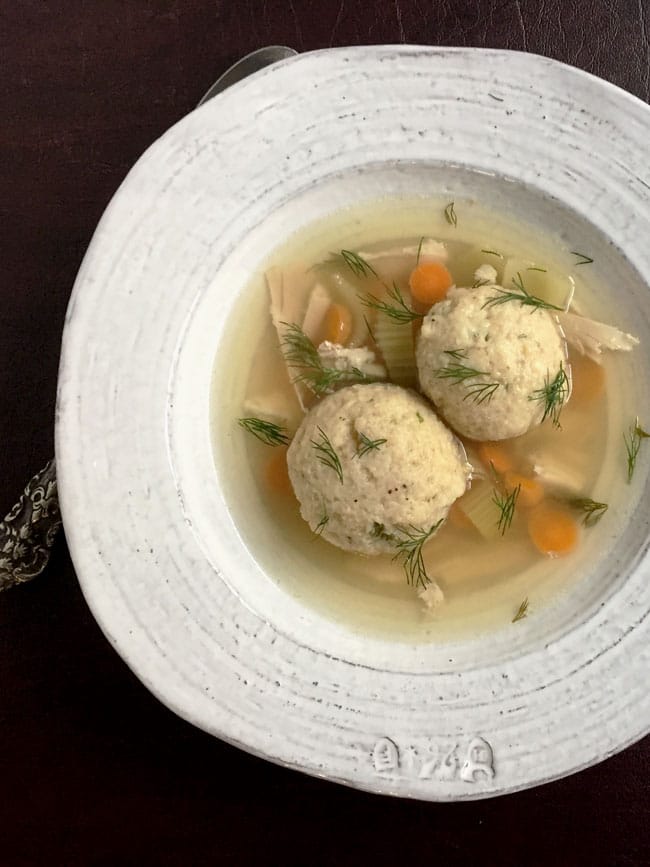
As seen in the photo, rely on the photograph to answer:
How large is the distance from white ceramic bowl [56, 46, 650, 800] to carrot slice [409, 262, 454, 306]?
24 centimetres

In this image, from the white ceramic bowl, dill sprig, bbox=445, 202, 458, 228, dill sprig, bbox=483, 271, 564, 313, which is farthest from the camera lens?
dill sprig, bbox=445, 202, 458, 228

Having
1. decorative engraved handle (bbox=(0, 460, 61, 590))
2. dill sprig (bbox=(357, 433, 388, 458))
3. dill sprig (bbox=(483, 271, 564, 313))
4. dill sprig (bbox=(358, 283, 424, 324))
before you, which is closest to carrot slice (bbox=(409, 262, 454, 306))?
dill sprig (bbox=(358, 283, 424, 324))

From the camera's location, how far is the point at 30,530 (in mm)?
1582

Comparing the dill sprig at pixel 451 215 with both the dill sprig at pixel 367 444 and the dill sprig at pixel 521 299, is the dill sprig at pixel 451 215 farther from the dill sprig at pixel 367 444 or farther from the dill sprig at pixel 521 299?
the dill sprig at pixel 367 444

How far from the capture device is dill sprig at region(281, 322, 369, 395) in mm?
1599

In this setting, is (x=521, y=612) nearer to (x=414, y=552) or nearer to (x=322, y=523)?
(x=414, y=552)

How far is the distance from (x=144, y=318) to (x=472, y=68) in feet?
2.70

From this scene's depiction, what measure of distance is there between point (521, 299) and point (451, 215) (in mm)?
276

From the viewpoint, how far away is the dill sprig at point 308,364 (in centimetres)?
160

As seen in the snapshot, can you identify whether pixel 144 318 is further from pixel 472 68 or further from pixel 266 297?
pixel 472 68

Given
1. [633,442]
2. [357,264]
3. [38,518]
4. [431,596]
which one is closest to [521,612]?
[431,596]

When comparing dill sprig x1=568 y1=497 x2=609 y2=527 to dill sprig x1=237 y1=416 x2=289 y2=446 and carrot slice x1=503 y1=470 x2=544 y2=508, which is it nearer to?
carrot slice x1=503 y1=470 x2=544 y2=508

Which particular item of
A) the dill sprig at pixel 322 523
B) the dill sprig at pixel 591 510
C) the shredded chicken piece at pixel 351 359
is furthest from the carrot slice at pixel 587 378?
the dill sprig at pixel 322 523

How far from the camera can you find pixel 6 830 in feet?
5.48
